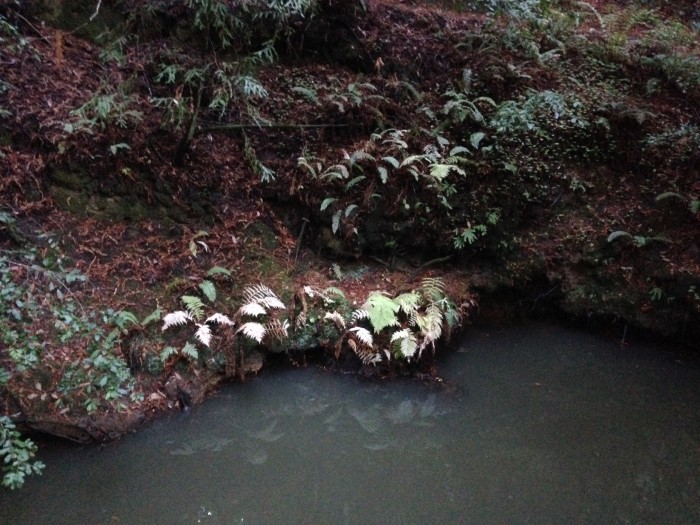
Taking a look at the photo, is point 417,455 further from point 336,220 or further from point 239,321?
point 336,220

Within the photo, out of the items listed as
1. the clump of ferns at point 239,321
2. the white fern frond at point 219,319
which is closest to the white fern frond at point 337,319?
the clump of ferns at point 239,321

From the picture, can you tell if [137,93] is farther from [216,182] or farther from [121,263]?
[121,263]

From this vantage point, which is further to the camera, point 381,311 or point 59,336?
point 381,311

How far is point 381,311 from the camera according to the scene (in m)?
5.56

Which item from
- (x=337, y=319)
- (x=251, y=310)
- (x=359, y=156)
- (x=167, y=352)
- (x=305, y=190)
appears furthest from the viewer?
(x=305, y=190)

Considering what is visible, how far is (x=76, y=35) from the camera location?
6078mm

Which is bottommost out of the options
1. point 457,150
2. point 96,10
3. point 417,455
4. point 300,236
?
point 417,455

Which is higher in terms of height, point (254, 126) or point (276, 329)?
point (254, 126)

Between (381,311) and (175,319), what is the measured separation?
2.18 metres

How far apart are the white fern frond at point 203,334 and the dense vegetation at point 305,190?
2 cm

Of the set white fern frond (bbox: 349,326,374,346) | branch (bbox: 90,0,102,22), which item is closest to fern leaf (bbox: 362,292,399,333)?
white fern frond (bbox: 349,326,374,346)

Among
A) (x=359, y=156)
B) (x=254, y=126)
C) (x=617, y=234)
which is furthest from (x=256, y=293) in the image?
(x=617, y=234)

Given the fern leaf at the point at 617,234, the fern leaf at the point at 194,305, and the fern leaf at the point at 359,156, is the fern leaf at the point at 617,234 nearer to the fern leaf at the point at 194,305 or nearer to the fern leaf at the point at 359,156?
the fern leaf at the point at 359,156

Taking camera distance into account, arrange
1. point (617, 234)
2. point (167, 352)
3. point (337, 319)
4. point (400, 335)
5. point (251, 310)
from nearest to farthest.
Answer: point (167, 352) < point (251, 310) < point (400, 335) < point (337, 319) < point (617, 234)
